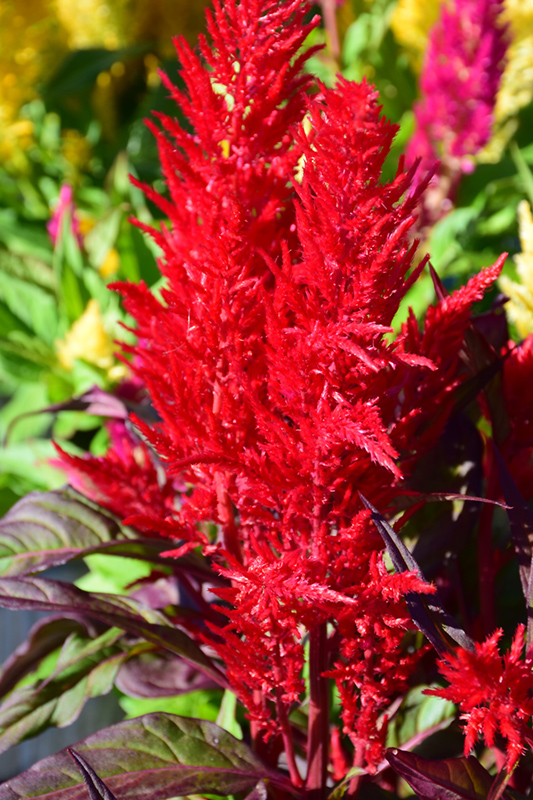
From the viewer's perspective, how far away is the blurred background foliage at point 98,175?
3.16 ft

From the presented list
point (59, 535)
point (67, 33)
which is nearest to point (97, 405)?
point (59, 535)

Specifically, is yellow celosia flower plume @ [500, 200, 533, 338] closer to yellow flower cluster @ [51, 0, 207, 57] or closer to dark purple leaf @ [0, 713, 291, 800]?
dark purple leaf @ [0, 713, 291, 800]

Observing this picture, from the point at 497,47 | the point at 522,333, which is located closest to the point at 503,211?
the point at 497,47

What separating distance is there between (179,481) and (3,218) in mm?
936

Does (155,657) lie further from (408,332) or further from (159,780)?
(408,332)

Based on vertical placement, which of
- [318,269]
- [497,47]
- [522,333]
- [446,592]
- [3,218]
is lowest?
[446,592]

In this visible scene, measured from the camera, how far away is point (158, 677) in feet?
1.88

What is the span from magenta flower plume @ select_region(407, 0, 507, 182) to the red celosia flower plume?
623 millimetres

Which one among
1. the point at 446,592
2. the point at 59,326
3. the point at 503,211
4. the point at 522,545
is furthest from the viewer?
the point at 503,211

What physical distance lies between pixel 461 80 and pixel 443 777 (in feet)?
3.14

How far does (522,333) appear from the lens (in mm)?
638

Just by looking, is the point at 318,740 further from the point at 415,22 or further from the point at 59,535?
the point at 415,22

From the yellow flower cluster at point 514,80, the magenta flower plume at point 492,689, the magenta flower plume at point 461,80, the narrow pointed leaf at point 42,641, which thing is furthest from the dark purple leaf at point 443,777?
the yellow flower cluster at point 514,80

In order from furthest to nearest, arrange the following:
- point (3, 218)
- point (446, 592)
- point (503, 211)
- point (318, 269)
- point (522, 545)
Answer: point (3, 218), point (503, 211), point (446, 592), point (522, 545), point (318, 269)
